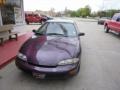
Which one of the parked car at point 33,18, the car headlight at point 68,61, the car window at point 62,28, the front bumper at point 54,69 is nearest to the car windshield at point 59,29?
the car window at point 62,28

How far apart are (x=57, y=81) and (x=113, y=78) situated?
5.24 ft

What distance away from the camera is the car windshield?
20.1 feet

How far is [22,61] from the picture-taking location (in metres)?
4.39

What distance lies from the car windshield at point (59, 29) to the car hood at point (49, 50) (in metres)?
0.66

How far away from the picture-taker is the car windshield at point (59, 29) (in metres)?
6.12

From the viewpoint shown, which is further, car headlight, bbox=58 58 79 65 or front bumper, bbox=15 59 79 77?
car headlight, bbox=58 58 79 65

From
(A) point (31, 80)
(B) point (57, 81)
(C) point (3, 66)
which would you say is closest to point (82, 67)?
(B) point (57, 81)

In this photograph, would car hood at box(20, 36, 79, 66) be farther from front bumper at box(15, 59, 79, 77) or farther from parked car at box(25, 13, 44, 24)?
parked car at box(25, 13, 44, 24)

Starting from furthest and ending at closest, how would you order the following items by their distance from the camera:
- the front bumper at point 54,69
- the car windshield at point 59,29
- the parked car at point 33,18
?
the parked car at point 33,18
the car windshield at point 59,29
the front bumper at point 54,69

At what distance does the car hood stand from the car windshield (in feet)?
2.16

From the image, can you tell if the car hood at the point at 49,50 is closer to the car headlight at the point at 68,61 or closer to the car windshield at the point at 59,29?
the car headlight at the point at 68,61

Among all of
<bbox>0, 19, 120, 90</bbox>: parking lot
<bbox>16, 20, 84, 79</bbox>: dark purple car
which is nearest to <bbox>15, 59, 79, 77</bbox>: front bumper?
<bbox>16, 20, 84, 79</bbox>: dark purple car

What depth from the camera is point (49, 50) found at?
4570 mm

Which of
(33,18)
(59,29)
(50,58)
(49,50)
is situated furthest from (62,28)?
(33,18)
